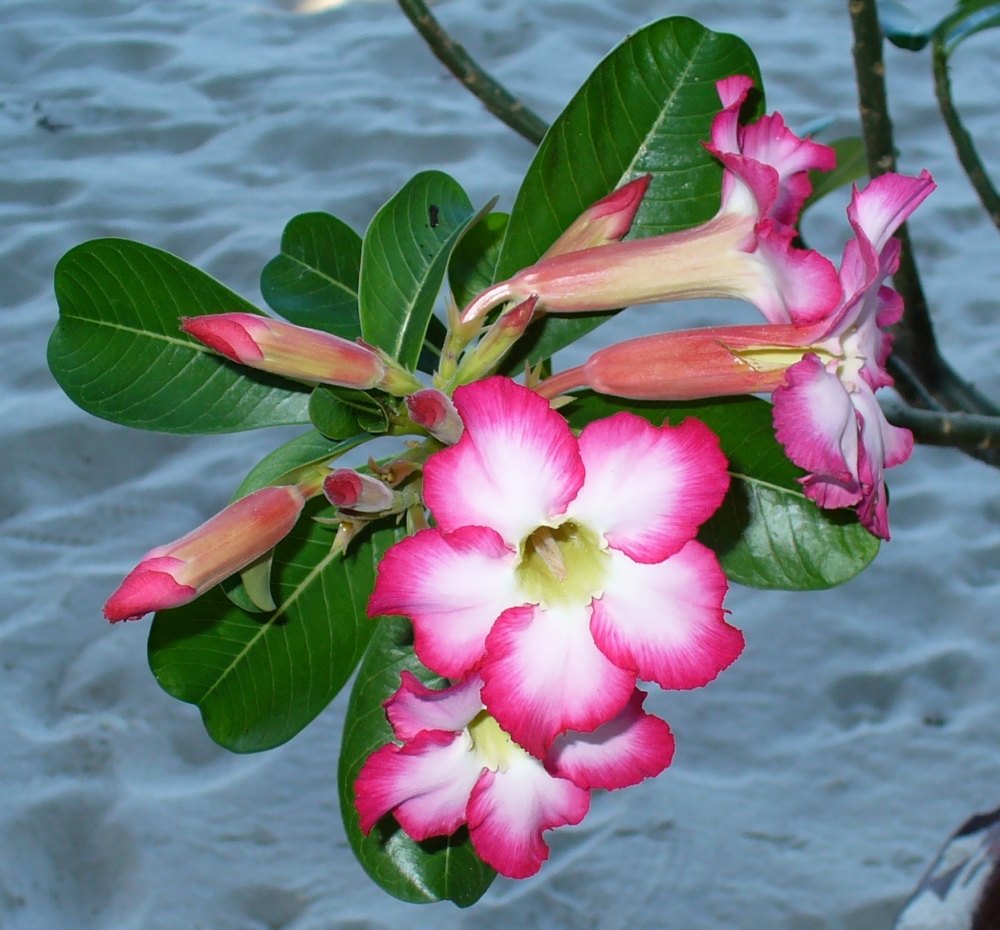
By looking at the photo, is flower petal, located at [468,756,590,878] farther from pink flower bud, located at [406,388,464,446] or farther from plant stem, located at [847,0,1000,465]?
plant stem, located at [847,0,1000,465]

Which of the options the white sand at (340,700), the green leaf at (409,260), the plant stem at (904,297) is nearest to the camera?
the green leaf at (409,260)

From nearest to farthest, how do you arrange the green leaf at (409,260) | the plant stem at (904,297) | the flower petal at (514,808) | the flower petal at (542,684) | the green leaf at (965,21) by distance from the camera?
the flower petal at (542,684) → the flower petal at (514,808) → the green leaf at (409,260) → the plant stem at (904,297) → the green leaf at (965,21)

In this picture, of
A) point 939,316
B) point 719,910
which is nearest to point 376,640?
point 719,910

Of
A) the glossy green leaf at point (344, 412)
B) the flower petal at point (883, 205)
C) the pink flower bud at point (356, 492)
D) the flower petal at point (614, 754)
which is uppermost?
the flower petal at point (883, 205)

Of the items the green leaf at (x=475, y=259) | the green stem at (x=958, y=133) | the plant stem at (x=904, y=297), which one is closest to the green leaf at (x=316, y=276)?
the green leaf at (x=475, y=259)

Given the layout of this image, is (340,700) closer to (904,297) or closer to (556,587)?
(904,297)

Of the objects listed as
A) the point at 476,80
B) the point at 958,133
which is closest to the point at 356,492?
the point at 476,80

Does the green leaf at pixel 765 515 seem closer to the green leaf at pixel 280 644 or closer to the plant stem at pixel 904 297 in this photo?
the green leaf at pixel 280 644
